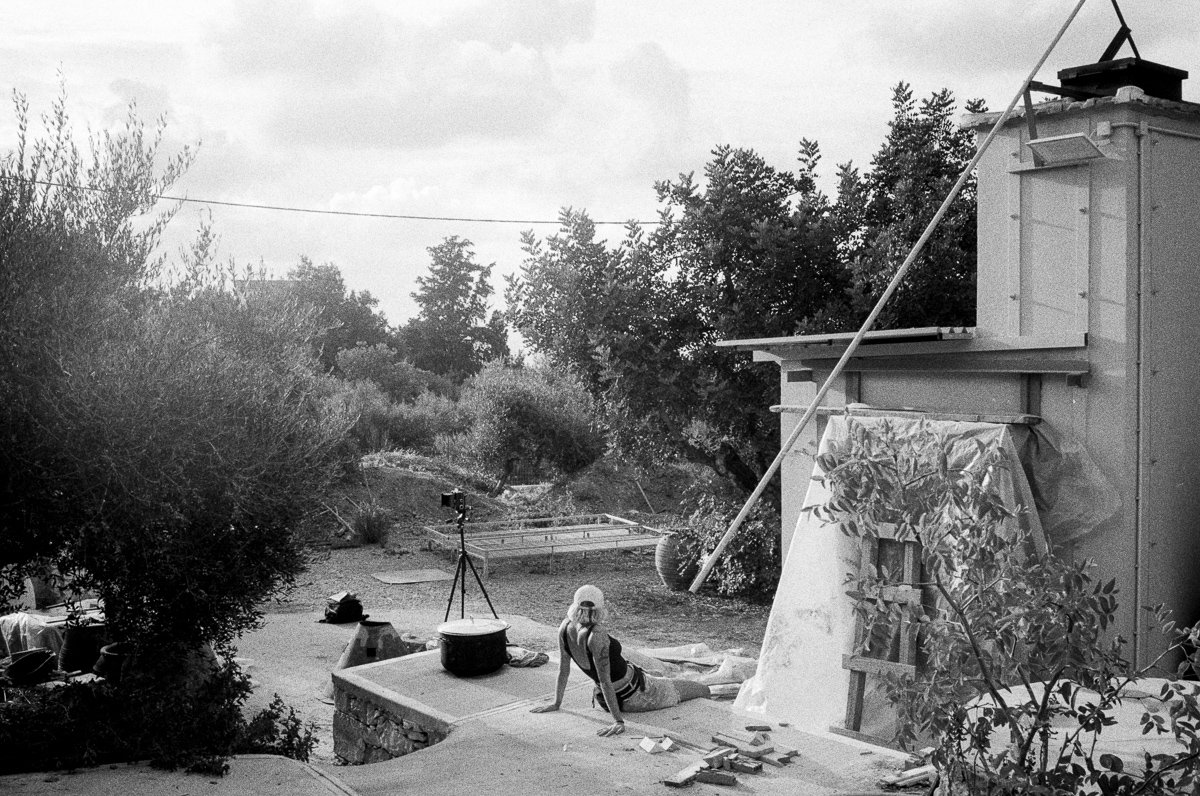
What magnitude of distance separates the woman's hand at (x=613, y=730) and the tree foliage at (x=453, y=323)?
35.2 metres

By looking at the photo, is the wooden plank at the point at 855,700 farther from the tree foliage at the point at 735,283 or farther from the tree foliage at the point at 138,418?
the tree foliage at the point at 735,283

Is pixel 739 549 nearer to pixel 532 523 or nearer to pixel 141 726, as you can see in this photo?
pixel 532 523

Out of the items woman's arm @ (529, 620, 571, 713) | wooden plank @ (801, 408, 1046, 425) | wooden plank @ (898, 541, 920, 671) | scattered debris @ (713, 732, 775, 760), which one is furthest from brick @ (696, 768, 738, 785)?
wooden plank @ (801, 408, 1046, 425)

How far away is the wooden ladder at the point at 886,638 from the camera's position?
22.1ft

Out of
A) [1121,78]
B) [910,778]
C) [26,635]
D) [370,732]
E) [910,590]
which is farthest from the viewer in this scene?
[26,635]

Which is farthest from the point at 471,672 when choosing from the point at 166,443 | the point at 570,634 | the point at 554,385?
the point at 554,385

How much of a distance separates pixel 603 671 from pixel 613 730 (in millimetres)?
405

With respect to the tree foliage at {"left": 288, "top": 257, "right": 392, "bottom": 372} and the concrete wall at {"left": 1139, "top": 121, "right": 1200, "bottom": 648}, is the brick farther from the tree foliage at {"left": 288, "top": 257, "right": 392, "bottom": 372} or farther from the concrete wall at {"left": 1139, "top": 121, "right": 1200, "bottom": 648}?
the tree foliage at {"left": 288, "top": 257, "right": 392, "bottom": 372}

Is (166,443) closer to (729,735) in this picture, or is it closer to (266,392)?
(266,392)

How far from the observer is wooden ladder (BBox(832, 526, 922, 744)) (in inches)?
265

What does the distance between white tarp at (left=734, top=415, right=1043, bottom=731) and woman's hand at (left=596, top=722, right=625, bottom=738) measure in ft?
3.27

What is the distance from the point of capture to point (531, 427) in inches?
907

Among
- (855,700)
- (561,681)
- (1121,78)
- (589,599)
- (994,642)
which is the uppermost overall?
(1121,78)

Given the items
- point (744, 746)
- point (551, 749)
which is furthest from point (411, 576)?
point (744, 746)
